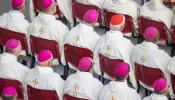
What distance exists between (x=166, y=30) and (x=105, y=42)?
2.73 ft

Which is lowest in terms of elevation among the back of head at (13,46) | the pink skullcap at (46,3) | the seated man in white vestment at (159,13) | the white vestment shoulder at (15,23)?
the back of head at (13,46)

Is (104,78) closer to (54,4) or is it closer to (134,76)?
(134,76)

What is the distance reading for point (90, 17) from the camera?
7.97 m

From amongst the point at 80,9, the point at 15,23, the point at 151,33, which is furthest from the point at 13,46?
the point at 151,33

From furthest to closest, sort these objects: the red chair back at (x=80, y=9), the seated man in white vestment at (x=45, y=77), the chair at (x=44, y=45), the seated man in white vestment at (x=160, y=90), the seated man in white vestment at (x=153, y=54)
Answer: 1. the red chair back at (x=80, y=9)
2. the chair at (x=44, y=45)
3. the seated man in white vestment at (x=45, y=77)
4. the seated man in white vestment at (x=153, y=54)
5. the seated man in white vestment at (x=160, y=90)

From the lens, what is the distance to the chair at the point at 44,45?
8.23 metres

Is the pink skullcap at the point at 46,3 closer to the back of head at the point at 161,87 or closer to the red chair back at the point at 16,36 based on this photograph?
the red chair back at the point at 16,36

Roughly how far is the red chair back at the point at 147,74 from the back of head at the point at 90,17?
33.0 inches

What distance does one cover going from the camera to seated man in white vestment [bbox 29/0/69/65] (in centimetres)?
830

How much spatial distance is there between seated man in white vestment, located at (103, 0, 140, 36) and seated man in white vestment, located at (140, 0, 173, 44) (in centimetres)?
17

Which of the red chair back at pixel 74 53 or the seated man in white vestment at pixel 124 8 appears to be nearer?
the red chair back at pixel 74 53

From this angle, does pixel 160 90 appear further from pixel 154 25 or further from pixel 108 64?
pixel 154 25

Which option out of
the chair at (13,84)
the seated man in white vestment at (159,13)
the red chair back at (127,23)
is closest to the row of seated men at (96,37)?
the chair at (13,84)

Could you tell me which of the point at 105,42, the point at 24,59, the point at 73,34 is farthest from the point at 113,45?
the point at 24,59
